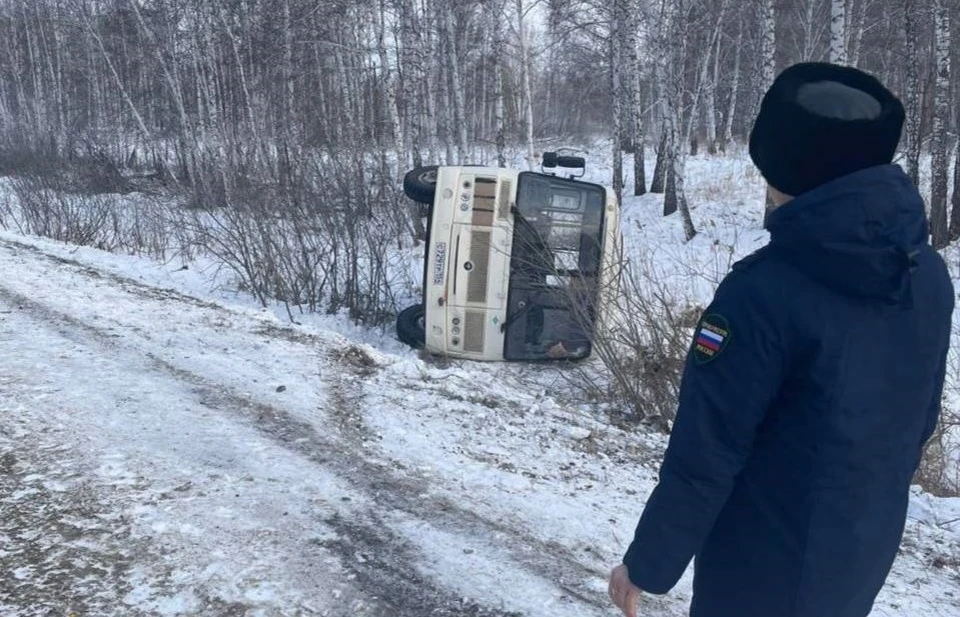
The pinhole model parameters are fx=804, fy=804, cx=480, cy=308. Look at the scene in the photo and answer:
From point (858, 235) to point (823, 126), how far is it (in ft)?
0.75

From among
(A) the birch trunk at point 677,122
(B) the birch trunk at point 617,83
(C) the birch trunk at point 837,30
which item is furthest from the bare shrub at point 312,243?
(B) the birch trunk at point 617,83

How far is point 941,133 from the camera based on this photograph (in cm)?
1355

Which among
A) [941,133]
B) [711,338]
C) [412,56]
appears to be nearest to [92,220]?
[412,56]

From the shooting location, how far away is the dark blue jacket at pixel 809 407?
5.18ft

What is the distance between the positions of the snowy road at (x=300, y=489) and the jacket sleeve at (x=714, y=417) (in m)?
1.65

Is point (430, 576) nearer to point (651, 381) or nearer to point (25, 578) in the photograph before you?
point (25, 578)

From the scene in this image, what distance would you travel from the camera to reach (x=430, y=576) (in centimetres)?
341

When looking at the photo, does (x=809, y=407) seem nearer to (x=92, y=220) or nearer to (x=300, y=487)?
(x=300, y=487)

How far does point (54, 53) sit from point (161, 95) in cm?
572

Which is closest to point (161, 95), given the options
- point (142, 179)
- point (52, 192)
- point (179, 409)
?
point (142, 179)

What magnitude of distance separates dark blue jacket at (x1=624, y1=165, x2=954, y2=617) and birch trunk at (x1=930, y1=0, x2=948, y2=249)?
45.2 feet

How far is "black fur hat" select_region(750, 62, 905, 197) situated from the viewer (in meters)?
1.60

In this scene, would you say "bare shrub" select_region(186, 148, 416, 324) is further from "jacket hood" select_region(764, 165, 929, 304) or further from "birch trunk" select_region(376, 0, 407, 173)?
"jacket hood" select_region(764, 165, 929, 304)

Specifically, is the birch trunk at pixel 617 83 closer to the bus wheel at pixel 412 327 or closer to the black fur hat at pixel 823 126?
the bus wheel at pixel 412 327
